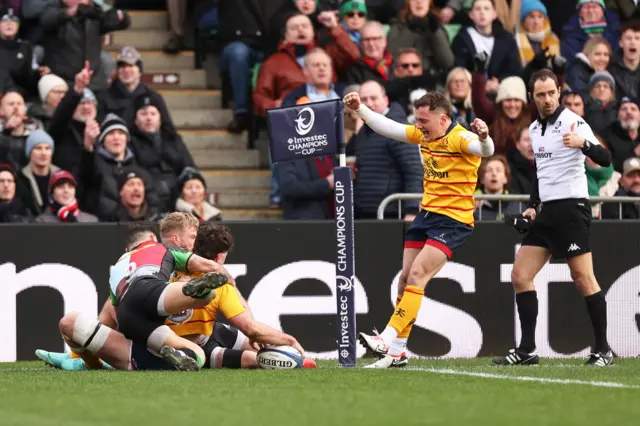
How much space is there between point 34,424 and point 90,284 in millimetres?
5897

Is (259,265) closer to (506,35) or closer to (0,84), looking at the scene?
(0,84)

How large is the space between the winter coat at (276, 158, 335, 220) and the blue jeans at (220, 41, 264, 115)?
2.35 m

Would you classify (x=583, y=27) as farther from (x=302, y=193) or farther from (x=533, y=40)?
(x=302, y=193)

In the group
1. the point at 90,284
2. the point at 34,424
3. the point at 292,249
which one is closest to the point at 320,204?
the point at 292,249

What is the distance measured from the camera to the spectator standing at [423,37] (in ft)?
55.3

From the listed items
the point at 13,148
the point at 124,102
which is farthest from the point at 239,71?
the point at 13,148

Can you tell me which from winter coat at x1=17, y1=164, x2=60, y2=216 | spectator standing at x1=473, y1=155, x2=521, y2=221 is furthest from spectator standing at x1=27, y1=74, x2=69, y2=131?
spectator standing at x1=473, y1=155, x2=521, y2=221

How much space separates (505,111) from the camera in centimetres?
1562

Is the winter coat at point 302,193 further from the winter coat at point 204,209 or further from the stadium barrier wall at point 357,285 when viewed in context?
the stadium barrier wall at point 357,285

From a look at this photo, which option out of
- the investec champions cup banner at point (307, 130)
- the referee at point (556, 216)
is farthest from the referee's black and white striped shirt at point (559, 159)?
the investec champions cup banner at point (307, 130)

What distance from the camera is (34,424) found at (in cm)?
681

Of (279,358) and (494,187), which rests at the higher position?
(494,187)

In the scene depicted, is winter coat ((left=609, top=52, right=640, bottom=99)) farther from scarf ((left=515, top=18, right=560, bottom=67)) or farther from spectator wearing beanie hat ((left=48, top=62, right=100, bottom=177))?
spectator wearing beanie hat ((left=48, top=62, right=100, bottom=177))

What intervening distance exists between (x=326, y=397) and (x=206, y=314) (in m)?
2.82
